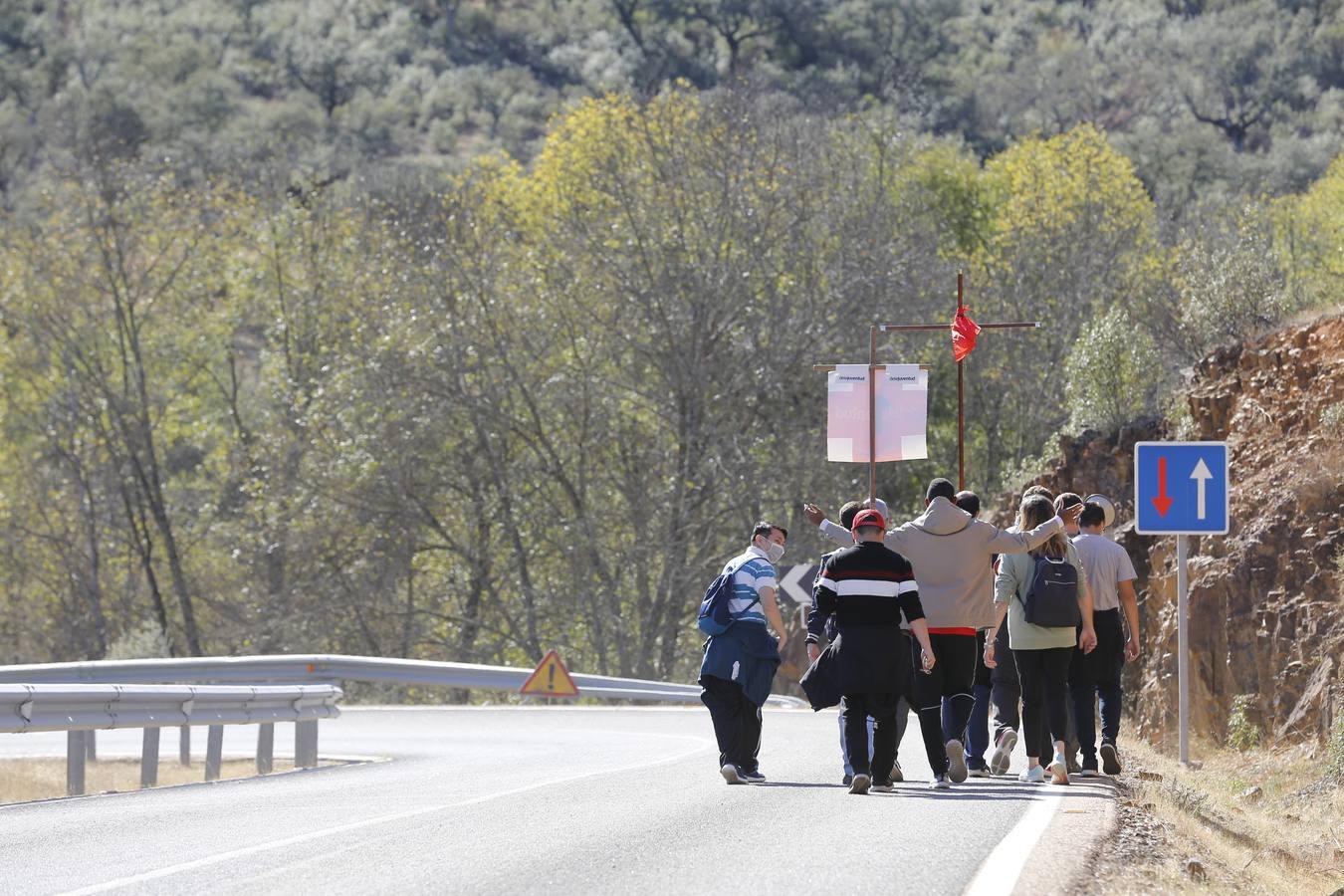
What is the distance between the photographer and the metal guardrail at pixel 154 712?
13.9 m

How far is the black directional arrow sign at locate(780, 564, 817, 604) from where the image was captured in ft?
90.3

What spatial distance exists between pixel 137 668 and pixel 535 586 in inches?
755

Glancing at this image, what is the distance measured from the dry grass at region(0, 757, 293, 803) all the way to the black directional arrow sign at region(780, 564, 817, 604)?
933 cm

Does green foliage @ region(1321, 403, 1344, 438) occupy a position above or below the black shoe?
above

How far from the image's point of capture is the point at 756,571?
1356 centimetres

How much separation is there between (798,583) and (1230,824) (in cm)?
1499

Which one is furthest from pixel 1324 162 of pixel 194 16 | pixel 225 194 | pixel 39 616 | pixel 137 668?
pixel 194 16

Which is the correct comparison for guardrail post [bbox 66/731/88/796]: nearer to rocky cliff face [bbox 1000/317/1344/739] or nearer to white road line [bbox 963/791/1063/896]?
white road line [bbox 963/791/1063/896]

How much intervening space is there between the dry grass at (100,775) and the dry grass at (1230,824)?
26.1 feet

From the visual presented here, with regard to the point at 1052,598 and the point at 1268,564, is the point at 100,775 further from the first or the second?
the point at 1268,564

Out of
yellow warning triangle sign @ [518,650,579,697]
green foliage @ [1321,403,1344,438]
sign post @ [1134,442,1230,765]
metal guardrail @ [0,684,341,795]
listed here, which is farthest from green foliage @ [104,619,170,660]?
sign post @ [1134,442,1230,765]

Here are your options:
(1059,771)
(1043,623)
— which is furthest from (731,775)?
(1043,623)

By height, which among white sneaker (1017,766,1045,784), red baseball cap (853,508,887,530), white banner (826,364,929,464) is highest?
white banner (826,364,929,464)

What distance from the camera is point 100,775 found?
1961 cm
